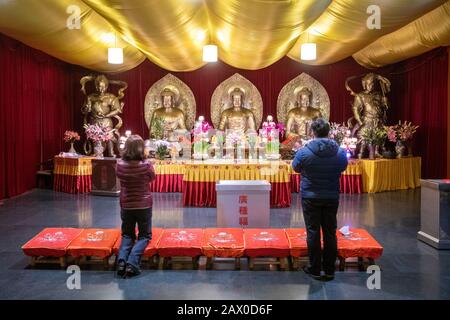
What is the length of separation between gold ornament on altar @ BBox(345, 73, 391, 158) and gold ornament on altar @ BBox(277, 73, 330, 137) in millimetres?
795

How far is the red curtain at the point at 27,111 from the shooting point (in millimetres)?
6941

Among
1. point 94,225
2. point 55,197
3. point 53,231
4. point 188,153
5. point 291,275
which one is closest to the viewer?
point 291,275

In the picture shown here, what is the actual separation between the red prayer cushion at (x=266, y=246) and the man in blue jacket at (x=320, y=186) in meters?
0.27

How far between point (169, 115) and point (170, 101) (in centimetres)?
33

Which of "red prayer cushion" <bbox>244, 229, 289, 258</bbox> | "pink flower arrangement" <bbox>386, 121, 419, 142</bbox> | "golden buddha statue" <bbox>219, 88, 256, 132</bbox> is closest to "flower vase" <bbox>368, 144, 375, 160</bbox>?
"pink flower arrangement" <bbox>386, 121, 419, 142</bbox>

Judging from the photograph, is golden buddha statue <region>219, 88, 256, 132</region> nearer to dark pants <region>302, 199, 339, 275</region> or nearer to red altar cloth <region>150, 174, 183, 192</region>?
red altar cloth <region>150, 174, 183, 192</region>

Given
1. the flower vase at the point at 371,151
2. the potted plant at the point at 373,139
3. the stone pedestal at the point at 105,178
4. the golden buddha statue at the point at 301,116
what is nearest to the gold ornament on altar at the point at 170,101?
the golden buddha statue at the point at 301,116

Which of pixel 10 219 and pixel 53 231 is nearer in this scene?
pixel 53 231

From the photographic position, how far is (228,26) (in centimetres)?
546

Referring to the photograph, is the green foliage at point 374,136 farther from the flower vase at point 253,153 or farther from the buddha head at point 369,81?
the flower vase at point 253,153
